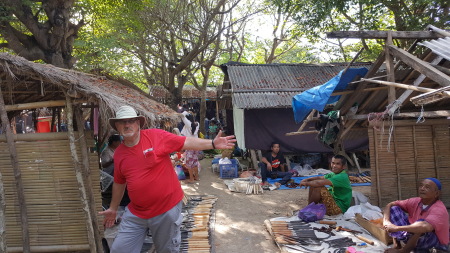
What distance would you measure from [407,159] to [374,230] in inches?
78.0

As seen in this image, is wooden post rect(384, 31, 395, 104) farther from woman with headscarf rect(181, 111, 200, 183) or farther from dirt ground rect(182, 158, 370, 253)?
woman with headscarf rect(181, 111, 200, 183)

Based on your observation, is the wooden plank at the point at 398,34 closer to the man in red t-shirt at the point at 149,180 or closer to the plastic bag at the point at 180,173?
the man in red t-shirt at the point at 149,180

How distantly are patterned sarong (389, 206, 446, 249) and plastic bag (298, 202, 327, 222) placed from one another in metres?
1.43

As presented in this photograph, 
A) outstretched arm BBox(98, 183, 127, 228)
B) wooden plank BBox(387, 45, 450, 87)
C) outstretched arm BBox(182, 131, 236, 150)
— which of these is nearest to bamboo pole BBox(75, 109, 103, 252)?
outstretched arm BBox(98, 183, 127, 228)

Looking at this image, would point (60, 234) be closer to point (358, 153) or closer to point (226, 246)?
point (226, 246)

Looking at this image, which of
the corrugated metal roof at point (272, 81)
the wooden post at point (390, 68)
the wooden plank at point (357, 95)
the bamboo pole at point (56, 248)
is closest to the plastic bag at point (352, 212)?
the wooden post at point (390, 68)

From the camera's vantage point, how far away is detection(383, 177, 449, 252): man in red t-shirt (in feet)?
12.5

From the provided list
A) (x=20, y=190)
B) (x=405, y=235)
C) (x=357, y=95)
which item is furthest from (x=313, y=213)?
(x=20, y=190)

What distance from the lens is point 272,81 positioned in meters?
11.0

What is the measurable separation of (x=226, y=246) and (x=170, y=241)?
211 centimetres

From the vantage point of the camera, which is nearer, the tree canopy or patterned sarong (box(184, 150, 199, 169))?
the tree canopy

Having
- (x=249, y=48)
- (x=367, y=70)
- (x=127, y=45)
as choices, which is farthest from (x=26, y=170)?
(x=249, y=48)

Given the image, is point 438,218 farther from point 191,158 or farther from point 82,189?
point 191,158

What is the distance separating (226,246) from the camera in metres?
5.21
